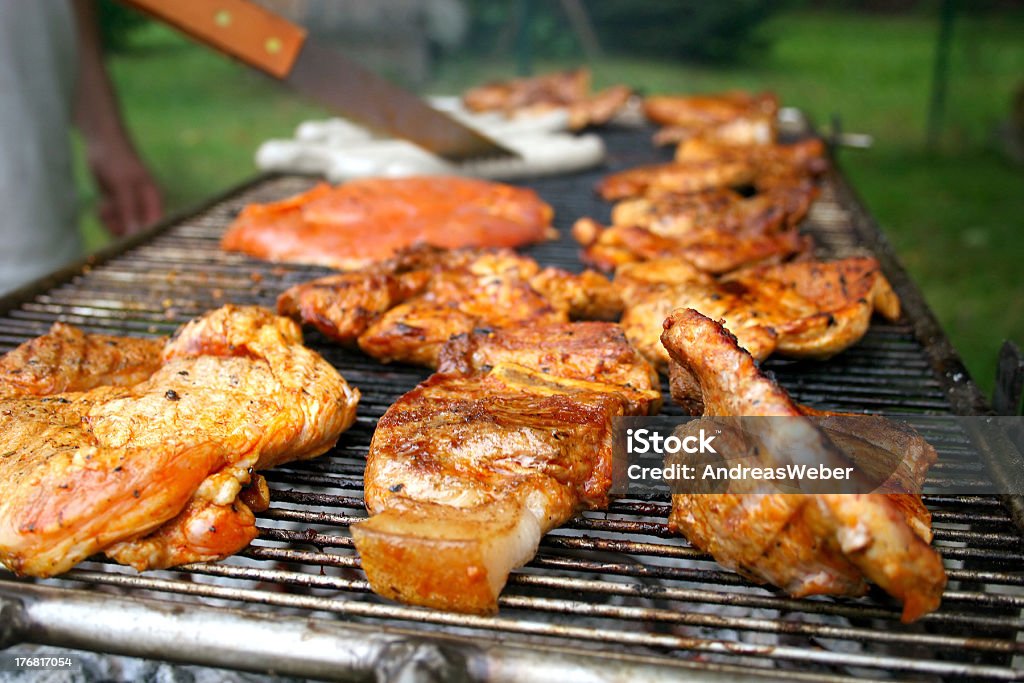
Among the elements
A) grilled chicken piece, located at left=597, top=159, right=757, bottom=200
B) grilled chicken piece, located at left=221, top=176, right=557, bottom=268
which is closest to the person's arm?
grilled chicken piece, located at left=221, top=176, right=557, bottom=268

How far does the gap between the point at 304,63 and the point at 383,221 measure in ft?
3.19

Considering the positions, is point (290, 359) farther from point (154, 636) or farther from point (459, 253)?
point (459, 253)

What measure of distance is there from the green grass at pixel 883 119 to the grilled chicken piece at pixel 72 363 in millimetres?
5613

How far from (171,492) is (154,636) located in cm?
35

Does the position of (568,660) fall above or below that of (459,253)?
below

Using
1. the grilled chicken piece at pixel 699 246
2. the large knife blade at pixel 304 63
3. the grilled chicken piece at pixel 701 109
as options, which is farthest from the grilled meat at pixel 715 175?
the grilled chicken piece at pixel 701 109

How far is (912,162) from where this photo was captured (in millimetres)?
11828

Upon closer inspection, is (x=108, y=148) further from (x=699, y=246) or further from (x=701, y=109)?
(x=701, y=109)

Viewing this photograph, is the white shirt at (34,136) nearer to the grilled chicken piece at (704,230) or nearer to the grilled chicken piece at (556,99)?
the grilled chicken piece at (704,230)

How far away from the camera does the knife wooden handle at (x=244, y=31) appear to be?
4.03 metres

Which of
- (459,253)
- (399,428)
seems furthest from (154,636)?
(459,253)

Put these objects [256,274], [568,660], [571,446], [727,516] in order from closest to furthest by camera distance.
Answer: [568,660], [727,516], [571,446], [256,274]

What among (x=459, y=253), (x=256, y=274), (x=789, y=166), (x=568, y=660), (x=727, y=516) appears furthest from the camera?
(x=789, y=166)

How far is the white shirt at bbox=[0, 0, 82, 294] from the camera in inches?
186
